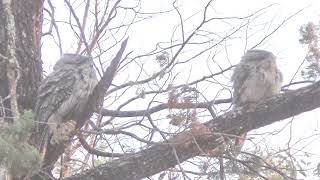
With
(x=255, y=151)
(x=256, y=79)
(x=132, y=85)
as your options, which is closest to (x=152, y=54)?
(x=132, y=85)

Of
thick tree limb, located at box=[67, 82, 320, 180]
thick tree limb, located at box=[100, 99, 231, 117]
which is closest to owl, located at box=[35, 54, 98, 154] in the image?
thick tree limb, located at box=[100, 99, 231, 117]

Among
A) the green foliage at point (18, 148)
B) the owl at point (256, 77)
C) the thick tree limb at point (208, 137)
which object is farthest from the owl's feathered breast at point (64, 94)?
the green foliage at point (18, 148)

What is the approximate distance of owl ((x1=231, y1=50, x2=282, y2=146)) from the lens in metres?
6.59

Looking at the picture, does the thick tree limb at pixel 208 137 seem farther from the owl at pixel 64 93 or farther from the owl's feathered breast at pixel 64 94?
the owl's feathered breast at pixel 64 94

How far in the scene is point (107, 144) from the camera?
612 cm

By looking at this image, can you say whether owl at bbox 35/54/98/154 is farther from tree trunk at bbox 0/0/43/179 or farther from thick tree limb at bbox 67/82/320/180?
thick tree limb at bbox 67/82/320/180

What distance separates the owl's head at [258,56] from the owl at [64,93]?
1727mm

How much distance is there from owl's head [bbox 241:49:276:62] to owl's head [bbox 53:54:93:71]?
1.75 m

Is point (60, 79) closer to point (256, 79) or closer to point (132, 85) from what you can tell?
point (132, 85)

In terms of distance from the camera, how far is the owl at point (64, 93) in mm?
5883

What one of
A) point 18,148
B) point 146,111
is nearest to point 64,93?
point 146,111

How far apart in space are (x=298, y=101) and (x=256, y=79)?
1.87m

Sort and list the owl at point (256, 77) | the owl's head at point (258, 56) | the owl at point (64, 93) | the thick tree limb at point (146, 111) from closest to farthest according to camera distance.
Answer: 1. the thick tree limb at point (146, 111)
2. the owl at point (64, 93)
3. the owl at point (256, 77)
4. the owl's head at point (258, 56)

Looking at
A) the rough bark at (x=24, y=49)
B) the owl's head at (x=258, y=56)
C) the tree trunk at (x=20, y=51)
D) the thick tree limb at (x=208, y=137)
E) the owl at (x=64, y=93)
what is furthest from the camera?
the owl's head at (x=258, y=56)
